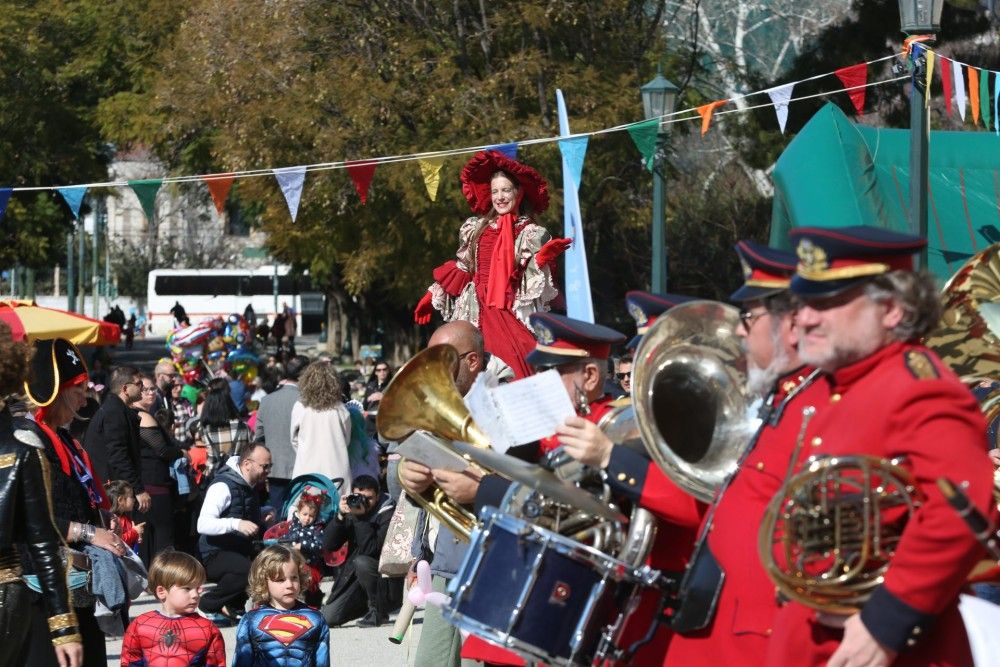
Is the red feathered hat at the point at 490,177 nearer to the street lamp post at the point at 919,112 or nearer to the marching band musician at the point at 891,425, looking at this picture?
the street lamp post at the point at 919,112

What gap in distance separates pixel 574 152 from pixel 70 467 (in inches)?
277

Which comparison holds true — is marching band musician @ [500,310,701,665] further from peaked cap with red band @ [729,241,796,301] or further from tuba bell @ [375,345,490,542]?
peaked cap with red band @ [729,241,796,301]

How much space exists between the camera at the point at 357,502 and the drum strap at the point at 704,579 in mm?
6534

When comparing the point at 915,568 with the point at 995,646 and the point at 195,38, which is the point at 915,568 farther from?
the point at 195,38

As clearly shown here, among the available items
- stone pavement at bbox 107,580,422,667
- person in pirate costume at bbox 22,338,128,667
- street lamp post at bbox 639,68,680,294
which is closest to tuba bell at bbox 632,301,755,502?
person in pirate costume at bbox 22,338,128,667

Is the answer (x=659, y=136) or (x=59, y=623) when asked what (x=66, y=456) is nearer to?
(x=59, y=623)

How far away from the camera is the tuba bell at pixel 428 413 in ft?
16.0

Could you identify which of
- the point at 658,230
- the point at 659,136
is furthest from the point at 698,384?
the point at 659,136

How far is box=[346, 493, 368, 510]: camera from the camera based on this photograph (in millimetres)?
10445

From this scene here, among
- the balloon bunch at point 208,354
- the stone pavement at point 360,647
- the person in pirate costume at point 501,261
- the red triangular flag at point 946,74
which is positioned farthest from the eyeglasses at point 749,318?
the balloon bunch at point 208,354

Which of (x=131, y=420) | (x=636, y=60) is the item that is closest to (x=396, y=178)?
(x=636, y=60)

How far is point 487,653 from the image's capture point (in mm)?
5004

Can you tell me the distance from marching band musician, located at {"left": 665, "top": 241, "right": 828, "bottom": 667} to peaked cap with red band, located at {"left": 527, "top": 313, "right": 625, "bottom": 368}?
915 millimetres

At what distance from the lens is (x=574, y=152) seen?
12484 mm
